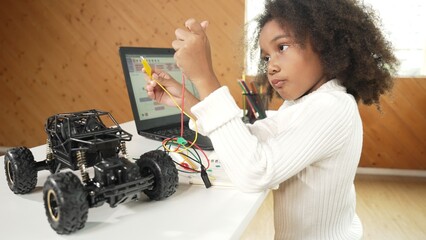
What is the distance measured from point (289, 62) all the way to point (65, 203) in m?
0.53

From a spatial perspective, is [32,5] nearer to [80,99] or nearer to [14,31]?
[14,31]

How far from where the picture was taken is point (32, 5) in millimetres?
3605

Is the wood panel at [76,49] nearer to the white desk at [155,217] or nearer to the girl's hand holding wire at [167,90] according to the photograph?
the girl's hand holding wire at [167,90]

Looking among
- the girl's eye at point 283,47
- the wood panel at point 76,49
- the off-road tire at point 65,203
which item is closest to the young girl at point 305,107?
the girl's eye at point 283,47

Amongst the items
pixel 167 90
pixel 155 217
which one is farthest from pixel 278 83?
pixel 155 217

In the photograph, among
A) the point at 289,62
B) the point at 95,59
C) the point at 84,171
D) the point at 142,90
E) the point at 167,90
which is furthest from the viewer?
the point at 95,59

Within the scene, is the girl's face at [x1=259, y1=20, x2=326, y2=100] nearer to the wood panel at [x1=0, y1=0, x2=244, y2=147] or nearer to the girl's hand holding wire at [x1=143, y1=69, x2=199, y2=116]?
the girl's hand holding wire at [x1=143, y1=69, x2=199, y2=116]

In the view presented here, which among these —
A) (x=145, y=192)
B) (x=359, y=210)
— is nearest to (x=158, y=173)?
(x=145, y=192)

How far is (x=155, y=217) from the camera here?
23.9 inches

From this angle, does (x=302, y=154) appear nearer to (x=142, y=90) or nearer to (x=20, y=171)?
(x=20, y=171)

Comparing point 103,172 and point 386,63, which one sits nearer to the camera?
point 103,172

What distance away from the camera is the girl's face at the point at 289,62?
2.57 feet

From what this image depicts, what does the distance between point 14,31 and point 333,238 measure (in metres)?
3.88

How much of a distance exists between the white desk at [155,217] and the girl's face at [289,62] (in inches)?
10.1
